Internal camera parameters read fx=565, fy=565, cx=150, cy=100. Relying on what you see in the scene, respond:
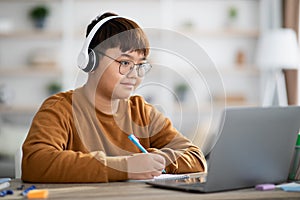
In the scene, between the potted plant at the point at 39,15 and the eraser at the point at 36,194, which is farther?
the potted plant at the point at 39,15

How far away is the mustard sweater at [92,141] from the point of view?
5.00ft

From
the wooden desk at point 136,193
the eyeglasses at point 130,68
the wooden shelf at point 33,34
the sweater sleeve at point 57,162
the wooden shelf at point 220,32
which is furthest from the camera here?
the wooden shelf at point 220,32

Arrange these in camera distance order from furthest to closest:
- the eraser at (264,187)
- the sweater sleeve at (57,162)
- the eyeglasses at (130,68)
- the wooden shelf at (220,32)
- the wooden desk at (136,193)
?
the wooden shelf at (220,32)
the eyeglasses at (130,68)
the sweater sleeve at (57,162)
the eraser at (264,187)
the wooden desk at (136,193)

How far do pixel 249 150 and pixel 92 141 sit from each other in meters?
0.60

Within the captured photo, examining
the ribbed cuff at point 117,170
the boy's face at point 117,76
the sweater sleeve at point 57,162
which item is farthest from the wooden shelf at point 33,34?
the ribbed cuff at point 117,170

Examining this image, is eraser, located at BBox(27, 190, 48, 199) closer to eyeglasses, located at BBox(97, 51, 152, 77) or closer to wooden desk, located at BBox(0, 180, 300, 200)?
wooden desk, located at BBox(0, 180, 300, 200)

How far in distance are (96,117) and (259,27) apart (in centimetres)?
385

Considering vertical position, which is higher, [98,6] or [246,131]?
[98,6]

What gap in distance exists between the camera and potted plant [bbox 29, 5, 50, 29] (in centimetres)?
512

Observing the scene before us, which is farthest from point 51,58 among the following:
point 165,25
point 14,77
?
point 165,25

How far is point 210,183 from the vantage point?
1.30m

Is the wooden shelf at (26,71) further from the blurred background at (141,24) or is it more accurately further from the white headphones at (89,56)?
the white headphones at (89,56)

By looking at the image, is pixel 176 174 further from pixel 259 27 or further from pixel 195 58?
pixel 259 27

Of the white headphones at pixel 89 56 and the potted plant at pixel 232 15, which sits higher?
the potted plant at pixel 232 15
